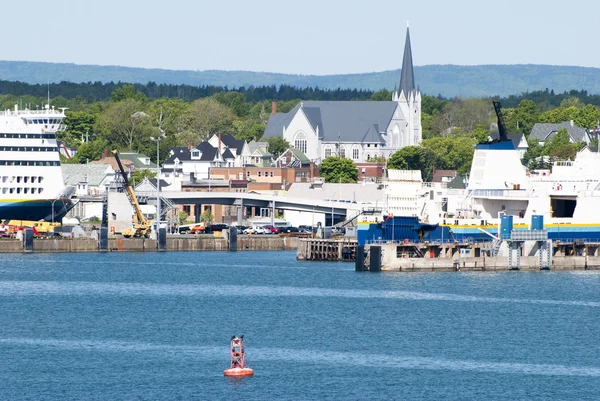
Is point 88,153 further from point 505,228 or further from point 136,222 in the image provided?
point 505,228

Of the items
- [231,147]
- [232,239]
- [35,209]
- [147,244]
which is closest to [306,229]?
[232,239]

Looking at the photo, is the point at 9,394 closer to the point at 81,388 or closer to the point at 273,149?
the point at 81,388

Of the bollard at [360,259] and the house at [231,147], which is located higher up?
the house at [231,147]

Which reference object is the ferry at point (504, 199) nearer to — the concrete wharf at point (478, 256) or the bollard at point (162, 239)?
the concrete wharf at point (478, 256)

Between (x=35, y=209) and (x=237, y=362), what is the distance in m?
65.6

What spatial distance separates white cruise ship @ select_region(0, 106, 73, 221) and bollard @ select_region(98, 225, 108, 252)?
10.5 meters

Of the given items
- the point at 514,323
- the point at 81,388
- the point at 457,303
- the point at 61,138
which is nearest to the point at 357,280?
the point at 457,303

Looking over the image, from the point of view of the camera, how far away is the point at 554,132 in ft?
620

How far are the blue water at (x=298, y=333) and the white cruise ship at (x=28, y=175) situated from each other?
2331 cm

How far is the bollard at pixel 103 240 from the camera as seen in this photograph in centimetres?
→ 10175

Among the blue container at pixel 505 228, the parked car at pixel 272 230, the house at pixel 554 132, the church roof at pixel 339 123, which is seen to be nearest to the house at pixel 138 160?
the church roof at pixel 339 123

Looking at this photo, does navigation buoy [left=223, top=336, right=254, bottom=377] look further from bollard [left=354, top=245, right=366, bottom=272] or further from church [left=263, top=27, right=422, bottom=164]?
church [left=263, top=27, right=422, bottom=164]

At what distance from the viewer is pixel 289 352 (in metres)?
53.4

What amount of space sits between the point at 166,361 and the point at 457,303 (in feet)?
69.3
